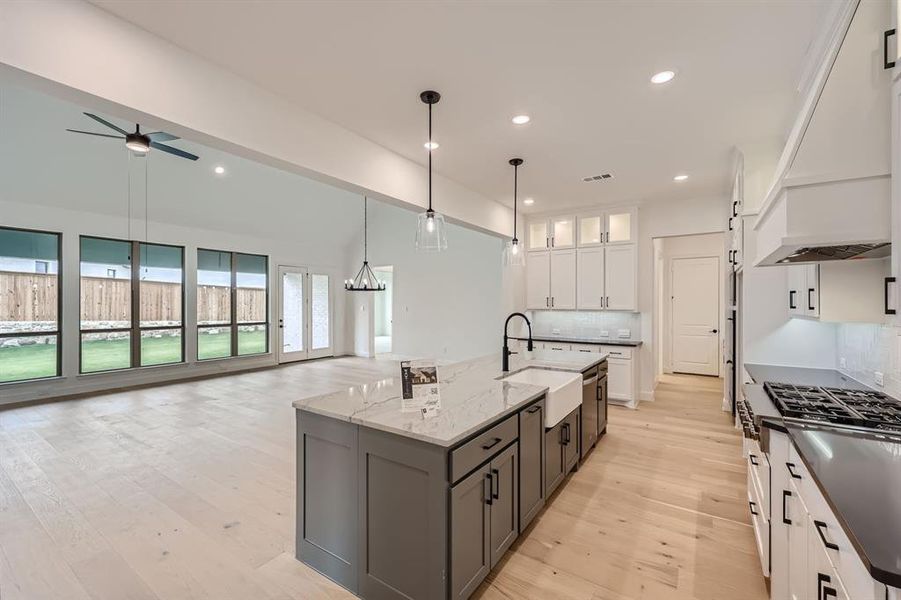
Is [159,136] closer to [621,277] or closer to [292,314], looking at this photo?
[292,314]

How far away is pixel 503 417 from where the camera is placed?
2.07 meters

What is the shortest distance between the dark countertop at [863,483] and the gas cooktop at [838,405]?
0.15 metres

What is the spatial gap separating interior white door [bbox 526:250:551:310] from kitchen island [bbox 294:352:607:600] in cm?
401

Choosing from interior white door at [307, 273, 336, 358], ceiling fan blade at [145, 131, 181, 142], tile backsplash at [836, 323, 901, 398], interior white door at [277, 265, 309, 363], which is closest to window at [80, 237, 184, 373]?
interior white door at [277, 265, 309, 363]

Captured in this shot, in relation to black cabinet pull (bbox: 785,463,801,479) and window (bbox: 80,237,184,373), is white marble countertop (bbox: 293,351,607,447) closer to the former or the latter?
black cabinet pull (bbox: 785,463,801,479)

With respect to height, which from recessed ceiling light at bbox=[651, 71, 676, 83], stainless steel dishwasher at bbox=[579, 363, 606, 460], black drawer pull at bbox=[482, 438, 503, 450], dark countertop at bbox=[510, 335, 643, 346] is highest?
recessed ceiling light at bbox=[651, 71, 676, 83]

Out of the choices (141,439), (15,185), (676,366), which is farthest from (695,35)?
(15,185)

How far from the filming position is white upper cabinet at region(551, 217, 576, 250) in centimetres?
613

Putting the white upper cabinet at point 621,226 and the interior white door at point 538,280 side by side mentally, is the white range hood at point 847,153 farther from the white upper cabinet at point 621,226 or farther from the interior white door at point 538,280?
the interior white door at point 538,280

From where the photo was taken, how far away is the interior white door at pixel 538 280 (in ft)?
20.6

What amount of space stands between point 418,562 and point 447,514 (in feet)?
0.98

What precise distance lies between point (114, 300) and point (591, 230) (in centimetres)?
805

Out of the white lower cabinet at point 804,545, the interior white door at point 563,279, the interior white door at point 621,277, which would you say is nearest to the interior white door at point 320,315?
the interior white door at point 563,279

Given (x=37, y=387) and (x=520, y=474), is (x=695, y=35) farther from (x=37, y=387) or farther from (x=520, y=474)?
(x=37, y=387)
